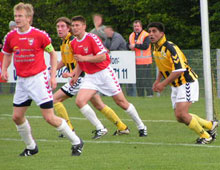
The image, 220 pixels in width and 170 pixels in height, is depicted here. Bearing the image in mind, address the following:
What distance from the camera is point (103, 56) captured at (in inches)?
468

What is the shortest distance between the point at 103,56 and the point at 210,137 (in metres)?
2.18

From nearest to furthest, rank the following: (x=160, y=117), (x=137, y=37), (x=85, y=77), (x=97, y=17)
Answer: (x=85, y=77)
(x=160, y=117)
(x=97, y=17)
(x=137, y=37)

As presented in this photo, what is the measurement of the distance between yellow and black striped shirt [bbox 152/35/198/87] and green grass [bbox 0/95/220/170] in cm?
101

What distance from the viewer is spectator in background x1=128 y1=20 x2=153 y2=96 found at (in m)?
19.8

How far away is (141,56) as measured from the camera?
20.5 metres

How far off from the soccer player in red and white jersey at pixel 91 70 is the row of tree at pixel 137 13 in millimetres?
A: 21207

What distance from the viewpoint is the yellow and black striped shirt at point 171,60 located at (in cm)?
1095

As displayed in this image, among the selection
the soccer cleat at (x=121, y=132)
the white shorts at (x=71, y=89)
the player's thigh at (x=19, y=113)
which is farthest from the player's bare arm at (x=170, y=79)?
the white shorts at (x=71, y=89)

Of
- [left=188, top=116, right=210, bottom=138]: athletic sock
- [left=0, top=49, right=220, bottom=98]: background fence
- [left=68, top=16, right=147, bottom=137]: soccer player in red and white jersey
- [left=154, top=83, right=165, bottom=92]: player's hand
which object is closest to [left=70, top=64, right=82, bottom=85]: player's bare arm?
[left=68, top=16, right=147, bottom=137]: soccer player in red and white jersey

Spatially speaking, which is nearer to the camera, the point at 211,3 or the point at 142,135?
the point at 142,135

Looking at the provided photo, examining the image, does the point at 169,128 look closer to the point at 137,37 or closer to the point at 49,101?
the point at 49,101

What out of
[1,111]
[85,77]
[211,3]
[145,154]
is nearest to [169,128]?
[85,77]

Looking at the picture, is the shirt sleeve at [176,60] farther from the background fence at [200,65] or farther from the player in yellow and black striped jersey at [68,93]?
the background fence at [200,65]

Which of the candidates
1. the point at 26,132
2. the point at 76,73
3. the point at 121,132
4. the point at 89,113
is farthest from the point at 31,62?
the point at 121,132
